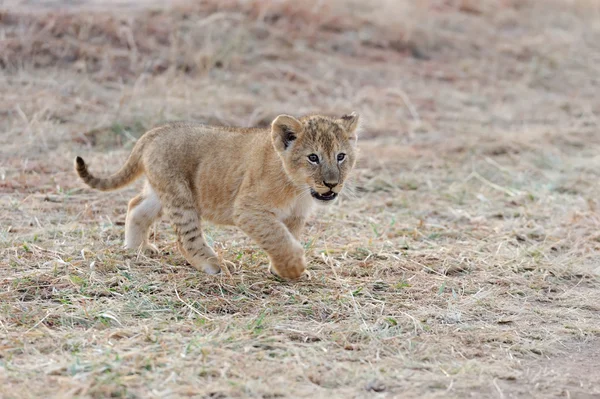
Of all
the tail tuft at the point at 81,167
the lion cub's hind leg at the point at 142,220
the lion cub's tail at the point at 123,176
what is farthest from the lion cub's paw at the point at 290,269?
the tail tuft at the point at 81,167

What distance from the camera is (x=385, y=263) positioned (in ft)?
25.2

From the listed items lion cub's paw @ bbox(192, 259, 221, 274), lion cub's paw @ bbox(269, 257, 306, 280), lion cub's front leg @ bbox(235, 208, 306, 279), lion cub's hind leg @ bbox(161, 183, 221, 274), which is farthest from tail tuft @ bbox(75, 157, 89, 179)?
lion cub's paw @ bbox(269, 257, 306, 280)

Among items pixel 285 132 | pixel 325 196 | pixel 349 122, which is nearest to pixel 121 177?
pixel 285 132

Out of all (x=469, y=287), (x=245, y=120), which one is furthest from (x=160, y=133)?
(x=245, y=120)

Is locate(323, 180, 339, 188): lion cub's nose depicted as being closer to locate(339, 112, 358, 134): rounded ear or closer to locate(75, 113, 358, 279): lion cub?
locate(75, 113, 358, 279): lion cub

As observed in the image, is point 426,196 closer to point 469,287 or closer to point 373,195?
point 373,195

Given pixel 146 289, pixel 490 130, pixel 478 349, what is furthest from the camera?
pixel 490 130

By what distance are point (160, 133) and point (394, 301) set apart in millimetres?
2483

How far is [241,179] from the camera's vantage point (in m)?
7.33

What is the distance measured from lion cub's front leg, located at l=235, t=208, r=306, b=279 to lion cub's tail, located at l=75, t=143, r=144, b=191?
1.23 m

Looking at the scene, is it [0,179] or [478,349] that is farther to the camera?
[0,179]

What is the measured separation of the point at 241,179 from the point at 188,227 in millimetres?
585

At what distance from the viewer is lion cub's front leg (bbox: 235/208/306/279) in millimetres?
6848

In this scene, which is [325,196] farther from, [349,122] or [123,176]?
[123,176]
